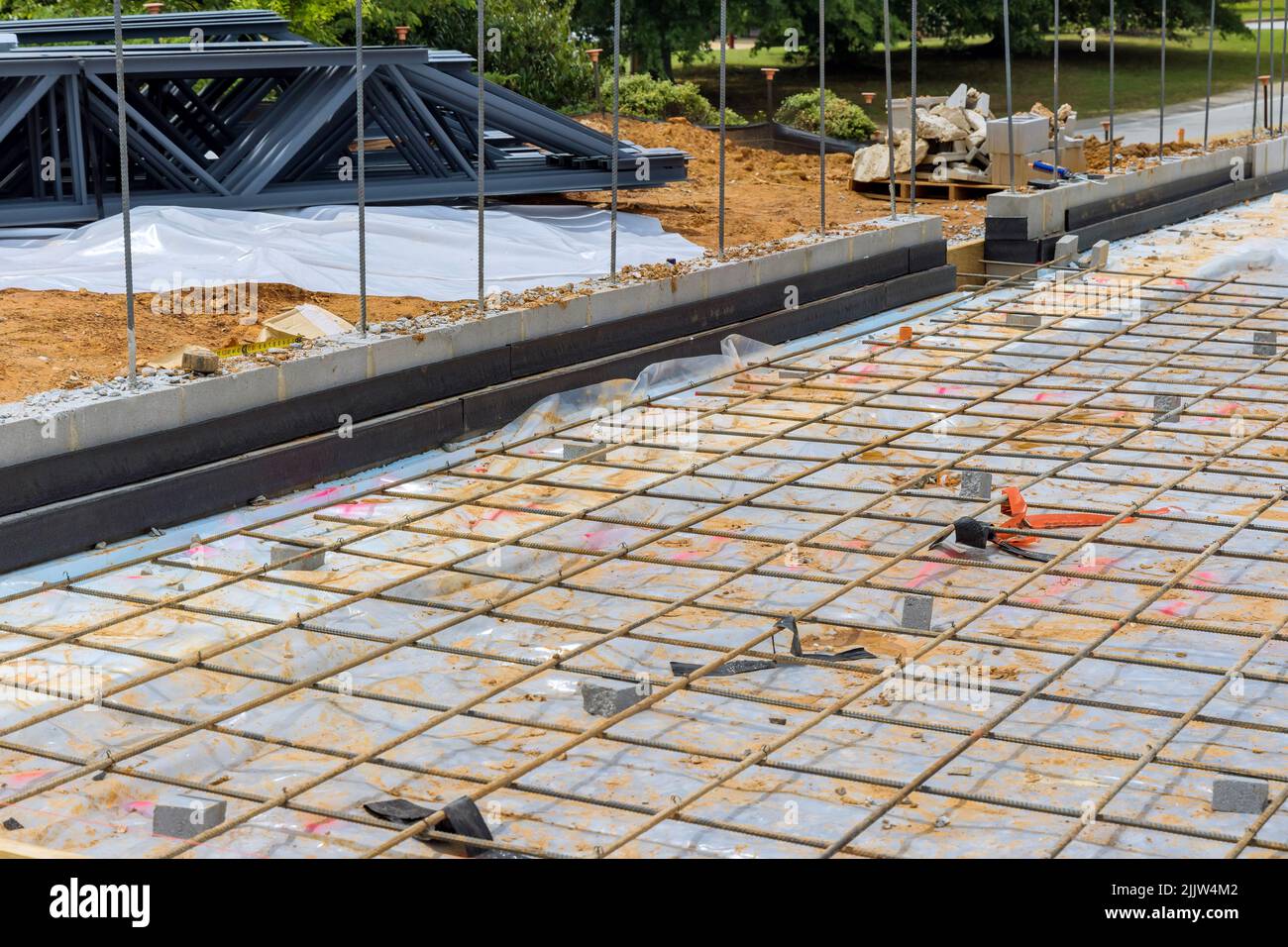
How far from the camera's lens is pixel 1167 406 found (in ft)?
29.6

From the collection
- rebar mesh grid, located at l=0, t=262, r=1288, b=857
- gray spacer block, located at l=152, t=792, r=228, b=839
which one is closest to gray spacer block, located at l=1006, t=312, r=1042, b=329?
rebar mesh grid, located at l=0, t=262, r=1288, b=857

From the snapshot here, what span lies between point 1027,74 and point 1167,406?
22.5 meters

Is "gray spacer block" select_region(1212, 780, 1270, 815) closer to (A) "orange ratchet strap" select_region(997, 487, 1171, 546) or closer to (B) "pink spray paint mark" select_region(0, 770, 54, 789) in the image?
(A) "orange ratchet strap" select_region(997, 487, 1171, 546)

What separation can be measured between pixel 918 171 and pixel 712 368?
6.96m

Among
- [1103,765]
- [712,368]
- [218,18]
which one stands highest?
[218,18]

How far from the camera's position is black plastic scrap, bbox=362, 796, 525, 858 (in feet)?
14.8

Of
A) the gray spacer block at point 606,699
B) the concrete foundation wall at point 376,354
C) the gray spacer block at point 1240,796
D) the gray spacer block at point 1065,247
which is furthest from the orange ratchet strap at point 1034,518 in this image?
the gray spacer block at point 1065,247

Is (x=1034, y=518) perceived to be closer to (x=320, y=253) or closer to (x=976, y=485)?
(x=976, y=485)

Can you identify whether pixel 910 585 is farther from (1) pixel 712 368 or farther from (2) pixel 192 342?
(2) pixel 192 342

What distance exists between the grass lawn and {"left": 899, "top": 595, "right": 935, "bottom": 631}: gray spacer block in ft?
64.6

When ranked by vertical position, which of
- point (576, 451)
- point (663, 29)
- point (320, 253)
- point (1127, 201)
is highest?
point (663, 29)

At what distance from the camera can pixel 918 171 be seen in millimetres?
16281

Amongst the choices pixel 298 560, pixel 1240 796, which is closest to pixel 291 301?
pixel 298 560
